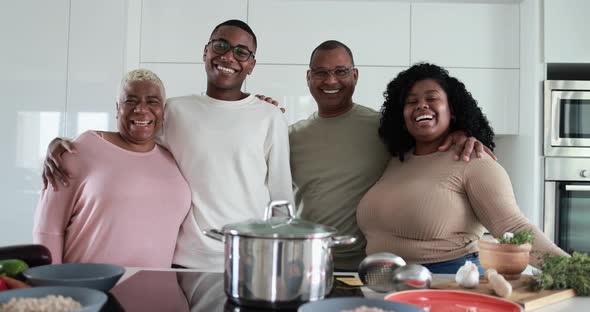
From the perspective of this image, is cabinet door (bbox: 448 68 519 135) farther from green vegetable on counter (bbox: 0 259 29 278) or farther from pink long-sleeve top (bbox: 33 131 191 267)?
green vegetable on counter (bbox: 0 259 29 278)

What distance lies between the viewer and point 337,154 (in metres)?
1.72

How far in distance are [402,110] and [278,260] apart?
1025mm

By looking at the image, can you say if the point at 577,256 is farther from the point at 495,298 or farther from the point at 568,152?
the point at 568,152

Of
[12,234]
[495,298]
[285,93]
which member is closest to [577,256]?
[495,298]

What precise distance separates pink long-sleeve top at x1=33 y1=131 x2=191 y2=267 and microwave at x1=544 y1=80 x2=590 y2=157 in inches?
78.9

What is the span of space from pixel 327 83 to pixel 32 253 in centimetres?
105

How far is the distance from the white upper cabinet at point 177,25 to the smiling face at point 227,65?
4.10 feet

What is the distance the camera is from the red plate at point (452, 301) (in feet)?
2.78

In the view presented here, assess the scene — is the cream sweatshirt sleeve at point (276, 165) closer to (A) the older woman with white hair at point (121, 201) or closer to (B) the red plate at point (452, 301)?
(A) the older woman with white hair at point (121, 201)

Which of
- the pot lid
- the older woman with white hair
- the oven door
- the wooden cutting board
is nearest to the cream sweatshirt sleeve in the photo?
the older woman with white hair

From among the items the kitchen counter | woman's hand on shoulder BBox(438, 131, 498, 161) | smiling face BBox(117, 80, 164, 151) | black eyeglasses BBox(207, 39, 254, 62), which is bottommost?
the kitchen counter

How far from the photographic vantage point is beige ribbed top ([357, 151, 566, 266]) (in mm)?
1372

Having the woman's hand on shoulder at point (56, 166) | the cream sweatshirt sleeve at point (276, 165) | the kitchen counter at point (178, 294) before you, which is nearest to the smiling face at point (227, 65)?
the cream sweatshirt sleeve at point (276, 165)

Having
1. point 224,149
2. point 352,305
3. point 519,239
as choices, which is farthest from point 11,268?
point 519,239
